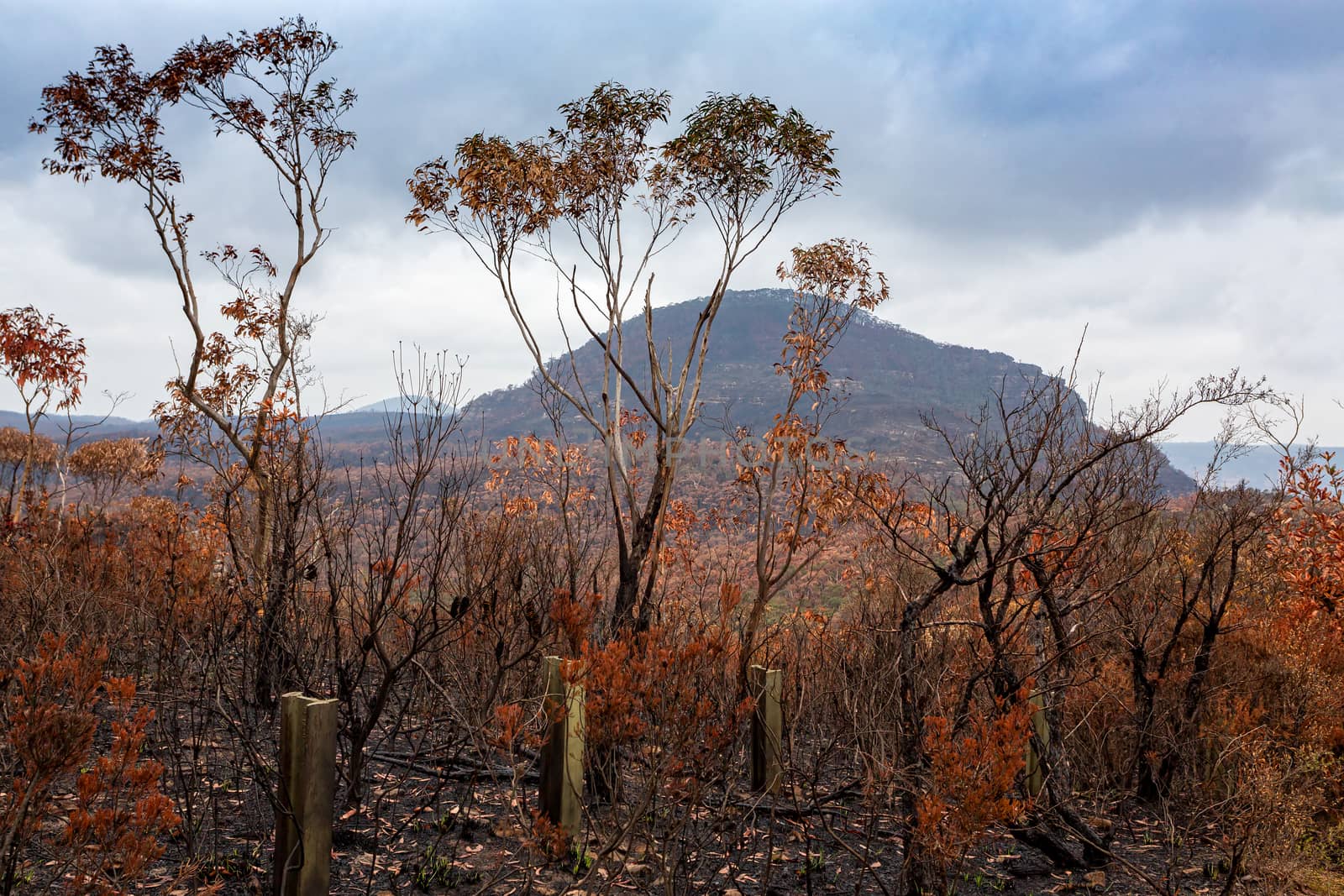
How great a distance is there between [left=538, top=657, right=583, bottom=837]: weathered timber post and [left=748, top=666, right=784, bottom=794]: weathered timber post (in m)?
1.19

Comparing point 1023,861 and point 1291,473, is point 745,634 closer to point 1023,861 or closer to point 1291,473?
point 1023,861

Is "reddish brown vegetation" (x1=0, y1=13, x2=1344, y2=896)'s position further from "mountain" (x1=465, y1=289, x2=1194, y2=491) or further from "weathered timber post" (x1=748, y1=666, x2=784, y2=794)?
"mountain" (x1=465, y1=289, x2=1194, y2=491)

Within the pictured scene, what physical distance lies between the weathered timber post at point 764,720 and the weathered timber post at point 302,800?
260 cm

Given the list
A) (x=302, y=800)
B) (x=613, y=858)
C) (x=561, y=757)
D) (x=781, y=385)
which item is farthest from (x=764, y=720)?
(x=781, y=385)

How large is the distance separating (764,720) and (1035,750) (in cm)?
195

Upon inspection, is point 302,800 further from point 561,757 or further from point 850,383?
point 850,383

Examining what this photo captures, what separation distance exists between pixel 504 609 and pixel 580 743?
0.98m

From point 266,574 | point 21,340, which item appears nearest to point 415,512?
point 266,574

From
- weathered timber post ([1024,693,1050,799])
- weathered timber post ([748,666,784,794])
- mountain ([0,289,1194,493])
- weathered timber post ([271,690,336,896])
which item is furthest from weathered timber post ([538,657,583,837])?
mountain ([0,289,1194,493])

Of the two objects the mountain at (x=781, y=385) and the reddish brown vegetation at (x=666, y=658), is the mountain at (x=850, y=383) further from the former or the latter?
the reddish brown vegetation at (x=666, y=658)

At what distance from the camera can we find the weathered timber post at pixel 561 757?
4.57 m

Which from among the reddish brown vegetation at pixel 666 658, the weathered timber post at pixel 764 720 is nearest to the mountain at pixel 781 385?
the reddish brown vegetation at pixel 666 658

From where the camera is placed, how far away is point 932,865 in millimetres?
4371

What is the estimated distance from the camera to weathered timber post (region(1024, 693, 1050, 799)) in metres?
5.49
